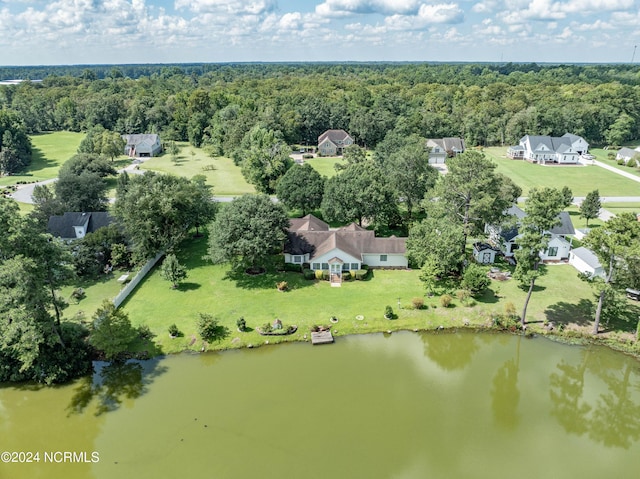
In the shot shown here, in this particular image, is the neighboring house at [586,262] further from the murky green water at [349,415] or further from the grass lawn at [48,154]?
the grass lawn at [48,154]

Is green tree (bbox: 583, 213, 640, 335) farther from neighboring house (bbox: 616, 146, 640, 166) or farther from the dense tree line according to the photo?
the dense tree line

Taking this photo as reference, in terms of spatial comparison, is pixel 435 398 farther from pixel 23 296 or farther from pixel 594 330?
pixel 23 296

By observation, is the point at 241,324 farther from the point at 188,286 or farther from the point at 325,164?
the point at 325,164

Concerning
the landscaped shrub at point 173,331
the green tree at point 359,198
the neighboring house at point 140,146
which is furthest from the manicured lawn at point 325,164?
the landscaped shrub at point 173,331

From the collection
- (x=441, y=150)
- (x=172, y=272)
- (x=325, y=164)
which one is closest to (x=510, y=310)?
(x=172, y=272)

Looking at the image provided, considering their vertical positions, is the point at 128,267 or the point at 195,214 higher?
the point at 195,214

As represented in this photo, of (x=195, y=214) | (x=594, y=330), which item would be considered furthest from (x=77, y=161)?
(x=594, y=330)
